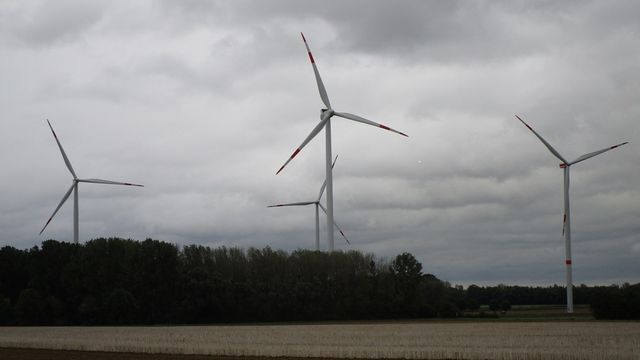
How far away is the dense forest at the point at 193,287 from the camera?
4540 inches

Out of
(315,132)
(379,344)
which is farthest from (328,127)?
(379,344)

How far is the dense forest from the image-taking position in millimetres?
115312

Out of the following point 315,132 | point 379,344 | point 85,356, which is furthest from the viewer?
point 315,132

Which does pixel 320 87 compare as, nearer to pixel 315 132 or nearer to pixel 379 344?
pixel 315 132

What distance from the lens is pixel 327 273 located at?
455 ft

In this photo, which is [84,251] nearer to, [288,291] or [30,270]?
[30,270]

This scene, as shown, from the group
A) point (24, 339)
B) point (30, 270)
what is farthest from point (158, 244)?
point (24, 339)

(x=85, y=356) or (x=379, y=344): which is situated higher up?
(x=379, y=344)

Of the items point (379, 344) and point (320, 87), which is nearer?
point (379, 344)

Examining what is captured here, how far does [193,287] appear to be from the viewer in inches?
4754

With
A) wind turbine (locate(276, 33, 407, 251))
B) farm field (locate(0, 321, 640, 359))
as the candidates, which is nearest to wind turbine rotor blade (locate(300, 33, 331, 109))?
wind turbine (locate(276, 33, 407, 251))

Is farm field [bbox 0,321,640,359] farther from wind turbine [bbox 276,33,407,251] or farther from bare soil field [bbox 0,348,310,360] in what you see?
wind turbine [bbox 276,33,407,251]

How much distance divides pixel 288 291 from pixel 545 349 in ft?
266

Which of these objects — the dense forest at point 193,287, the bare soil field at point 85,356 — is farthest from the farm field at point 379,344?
the dense forest at point 193,287
